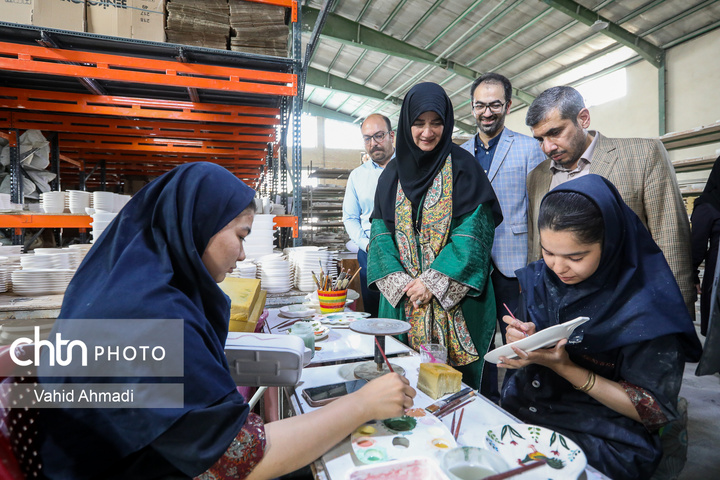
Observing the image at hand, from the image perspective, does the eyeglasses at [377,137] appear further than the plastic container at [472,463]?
Yes

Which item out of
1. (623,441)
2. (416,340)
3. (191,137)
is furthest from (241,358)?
(191,137)

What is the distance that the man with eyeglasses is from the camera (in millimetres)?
3035

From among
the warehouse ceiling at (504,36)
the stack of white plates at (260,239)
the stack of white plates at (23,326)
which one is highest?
the warehouse ceiling at (504,36)

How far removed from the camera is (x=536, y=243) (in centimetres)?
206

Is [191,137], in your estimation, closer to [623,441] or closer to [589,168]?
[589,168]

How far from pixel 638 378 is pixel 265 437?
40.7 inches

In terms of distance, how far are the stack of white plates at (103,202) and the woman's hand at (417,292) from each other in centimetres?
272

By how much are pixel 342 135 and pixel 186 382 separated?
14.4m

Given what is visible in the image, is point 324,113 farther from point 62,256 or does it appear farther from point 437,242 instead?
point 437,242

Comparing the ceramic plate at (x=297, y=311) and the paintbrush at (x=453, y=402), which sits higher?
the ceramic plate at (x=297, y=311)

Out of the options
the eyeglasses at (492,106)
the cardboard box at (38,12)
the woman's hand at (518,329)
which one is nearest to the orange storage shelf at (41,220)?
the cardboard box at (38,12)

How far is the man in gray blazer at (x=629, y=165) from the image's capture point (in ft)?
5.67

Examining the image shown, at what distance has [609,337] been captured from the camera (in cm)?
112

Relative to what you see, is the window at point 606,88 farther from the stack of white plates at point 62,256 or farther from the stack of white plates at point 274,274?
the stack of white plates at point 62,256
